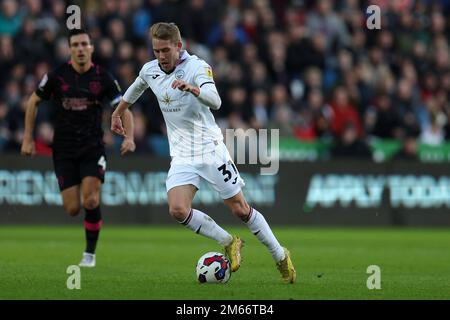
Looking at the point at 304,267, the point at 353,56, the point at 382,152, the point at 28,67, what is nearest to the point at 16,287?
the point at 304,267

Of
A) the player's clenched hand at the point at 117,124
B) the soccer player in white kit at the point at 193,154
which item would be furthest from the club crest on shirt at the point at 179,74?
the player's clenched hand at the point at 117,124

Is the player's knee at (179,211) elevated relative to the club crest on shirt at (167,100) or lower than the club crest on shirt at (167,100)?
lower

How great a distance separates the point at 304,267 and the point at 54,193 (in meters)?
8.52

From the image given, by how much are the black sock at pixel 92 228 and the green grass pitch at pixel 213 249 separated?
0.27 metres

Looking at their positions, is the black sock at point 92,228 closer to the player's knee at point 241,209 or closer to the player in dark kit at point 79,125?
the player in dark kit at point 79,125

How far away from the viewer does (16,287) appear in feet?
32.4

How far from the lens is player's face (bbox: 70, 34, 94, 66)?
12.6 metres

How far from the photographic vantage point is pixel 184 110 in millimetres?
10742

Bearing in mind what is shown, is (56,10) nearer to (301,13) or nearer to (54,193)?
(54,193)

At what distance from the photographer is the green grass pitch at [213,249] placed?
9.68 metres

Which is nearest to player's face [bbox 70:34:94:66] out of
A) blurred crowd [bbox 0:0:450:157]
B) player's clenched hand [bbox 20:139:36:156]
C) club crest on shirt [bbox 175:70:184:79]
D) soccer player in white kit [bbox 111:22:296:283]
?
player's clenched hand [bbox 20:139:36:156]

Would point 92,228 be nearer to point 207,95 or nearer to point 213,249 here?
point 213,249

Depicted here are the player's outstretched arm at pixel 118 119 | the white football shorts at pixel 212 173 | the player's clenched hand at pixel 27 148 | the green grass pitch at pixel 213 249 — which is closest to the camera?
the green grass pitch at pixel 213 249

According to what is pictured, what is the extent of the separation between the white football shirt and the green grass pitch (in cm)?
135
